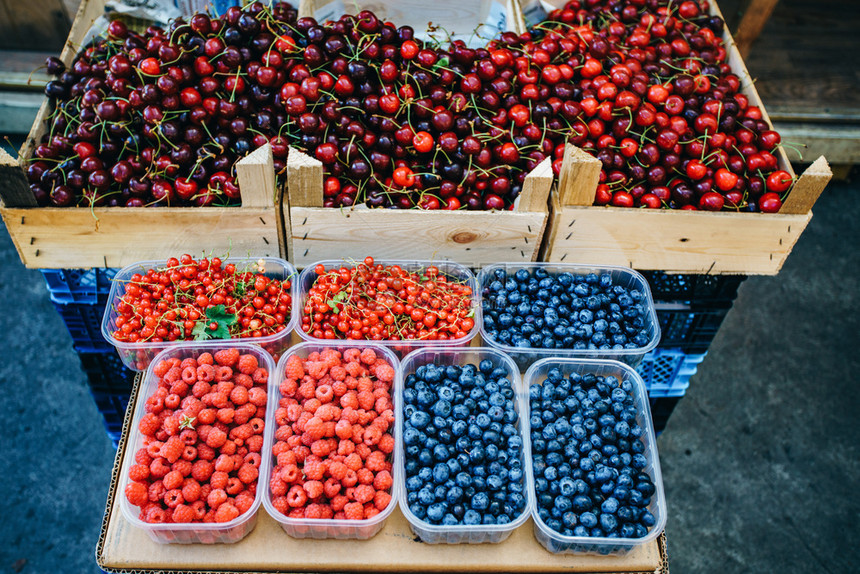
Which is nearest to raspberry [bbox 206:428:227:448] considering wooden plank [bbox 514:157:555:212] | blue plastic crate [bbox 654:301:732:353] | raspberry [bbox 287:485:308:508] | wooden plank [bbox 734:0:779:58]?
raspberry [bbox 287:485:308:508]

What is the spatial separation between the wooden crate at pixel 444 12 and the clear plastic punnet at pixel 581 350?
1119 millimetres

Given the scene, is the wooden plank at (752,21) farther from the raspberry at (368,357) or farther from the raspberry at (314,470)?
the raspberry at (314,470)

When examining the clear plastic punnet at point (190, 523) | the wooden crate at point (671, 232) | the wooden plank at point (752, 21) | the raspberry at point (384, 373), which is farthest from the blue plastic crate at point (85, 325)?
the wooden plank at point (752, 21)

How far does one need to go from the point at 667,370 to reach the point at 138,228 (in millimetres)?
1852

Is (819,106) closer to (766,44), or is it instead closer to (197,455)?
(766,44)

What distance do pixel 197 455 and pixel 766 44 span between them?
4.05 metres

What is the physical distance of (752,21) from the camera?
2807mm

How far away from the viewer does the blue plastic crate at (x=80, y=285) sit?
1926mm

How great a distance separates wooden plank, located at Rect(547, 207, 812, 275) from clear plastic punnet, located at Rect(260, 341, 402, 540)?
2.28ft

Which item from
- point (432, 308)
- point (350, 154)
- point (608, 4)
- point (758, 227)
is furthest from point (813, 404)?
point (350, 154)

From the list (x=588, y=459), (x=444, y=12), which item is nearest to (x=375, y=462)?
(x=588, y=459)

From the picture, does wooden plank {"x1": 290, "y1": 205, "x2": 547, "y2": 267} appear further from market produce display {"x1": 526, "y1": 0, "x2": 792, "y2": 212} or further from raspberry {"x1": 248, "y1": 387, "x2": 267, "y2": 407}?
raspberry {"x1": 248, "y1": 387, "x2": 267, "y2": 407}

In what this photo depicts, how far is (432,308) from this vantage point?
5.79 feet

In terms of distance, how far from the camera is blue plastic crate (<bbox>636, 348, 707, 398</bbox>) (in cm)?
223
